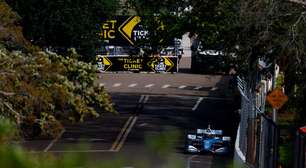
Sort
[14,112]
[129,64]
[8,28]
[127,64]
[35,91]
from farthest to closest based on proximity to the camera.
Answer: [127,64], [129,64], [8,28], [35,91], [14,112]

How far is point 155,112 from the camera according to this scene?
1737 inches

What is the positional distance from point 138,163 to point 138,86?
54836 millimetres

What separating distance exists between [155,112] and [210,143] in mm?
14762

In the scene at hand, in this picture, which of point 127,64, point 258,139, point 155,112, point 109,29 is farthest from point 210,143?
point 127,64

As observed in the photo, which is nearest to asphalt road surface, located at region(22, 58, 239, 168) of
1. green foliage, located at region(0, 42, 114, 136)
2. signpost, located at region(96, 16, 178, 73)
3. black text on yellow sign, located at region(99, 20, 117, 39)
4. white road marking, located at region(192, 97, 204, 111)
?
white road marking, located at region(192, 97, 204, 111)

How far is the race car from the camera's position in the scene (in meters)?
29.3

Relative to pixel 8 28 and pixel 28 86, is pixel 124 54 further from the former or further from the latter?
pixel 28 86

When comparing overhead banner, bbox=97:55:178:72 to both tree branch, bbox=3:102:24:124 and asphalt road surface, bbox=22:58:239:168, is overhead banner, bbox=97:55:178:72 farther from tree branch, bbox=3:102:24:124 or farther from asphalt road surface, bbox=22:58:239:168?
tree branch, bbox=3:102:24:124

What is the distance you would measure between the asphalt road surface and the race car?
0.35m

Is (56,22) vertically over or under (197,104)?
over

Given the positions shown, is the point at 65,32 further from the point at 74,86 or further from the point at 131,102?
the point at 74,86

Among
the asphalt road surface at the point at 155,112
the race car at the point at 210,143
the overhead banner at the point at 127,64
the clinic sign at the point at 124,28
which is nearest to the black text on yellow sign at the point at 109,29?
the clinic sign at the point at 124,28

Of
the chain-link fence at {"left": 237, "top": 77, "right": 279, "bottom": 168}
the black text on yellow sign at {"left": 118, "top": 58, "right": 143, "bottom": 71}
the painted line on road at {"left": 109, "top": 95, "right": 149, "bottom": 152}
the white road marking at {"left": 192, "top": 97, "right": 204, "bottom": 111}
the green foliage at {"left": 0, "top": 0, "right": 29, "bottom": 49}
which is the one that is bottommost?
the white road marking at {"left": 192, "top": 97, "right": 204, "bottom": 111}

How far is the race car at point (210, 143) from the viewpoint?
29.3 m
